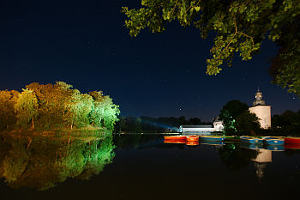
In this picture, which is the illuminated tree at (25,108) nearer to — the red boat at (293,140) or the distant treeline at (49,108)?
the distant treeline at (49,108)

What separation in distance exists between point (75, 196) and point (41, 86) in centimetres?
3991

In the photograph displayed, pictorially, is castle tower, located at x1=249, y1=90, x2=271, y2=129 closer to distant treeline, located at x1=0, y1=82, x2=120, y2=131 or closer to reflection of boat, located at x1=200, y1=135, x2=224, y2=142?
reflection of boat, located at x1=200, y1=135, x2=224, y2=142

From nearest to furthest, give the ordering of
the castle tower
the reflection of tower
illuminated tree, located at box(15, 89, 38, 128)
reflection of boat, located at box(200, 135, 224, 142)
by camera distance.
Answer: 1. the reflection of tower
2. illuminated tree, located at box(15, 89, 38, 128)
3. reflection of boat, located at box(200, 135, 224, 142)
4. the castle tower

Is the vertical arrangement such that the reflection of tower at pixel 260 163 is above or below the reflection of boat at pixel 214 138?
above

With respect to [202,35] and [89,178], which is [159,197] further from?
[202,35]

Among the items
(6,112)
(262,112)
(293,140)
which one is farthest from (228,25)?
(262,112)

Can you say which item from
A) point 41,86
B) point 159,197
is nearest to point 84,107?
point 41,86

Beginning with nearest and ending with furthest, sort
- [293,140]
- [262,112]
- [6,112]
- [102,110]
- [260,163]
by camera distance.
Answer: [260,163] → [293,140] → [6,112] → [102,110] → [262,112]

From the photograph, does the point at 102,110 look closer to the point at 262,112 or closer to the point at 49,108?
the point at 49,108

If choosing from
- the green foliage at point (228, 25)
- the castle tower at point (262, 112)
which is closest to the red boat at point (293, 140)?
the green foliage at point (228, 25)

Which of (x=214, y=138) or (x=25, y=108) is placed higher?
(x=25, y=108)

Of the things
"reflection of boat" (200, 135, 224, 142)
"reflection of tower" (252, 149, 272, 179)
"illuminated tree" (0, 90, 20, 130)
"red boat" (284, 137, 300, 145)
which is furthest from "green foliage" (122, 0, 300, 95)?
"illuminated tree" (0, 90, 20, 130)

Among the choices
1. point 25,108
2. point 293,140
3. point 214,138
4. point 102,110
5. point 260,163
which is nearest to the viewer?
point 260,163

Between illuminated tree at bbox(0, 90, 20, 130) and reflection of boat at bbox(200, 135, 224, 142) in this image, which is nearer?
reflection of boat at bbox(200, 135, 224, 142)
